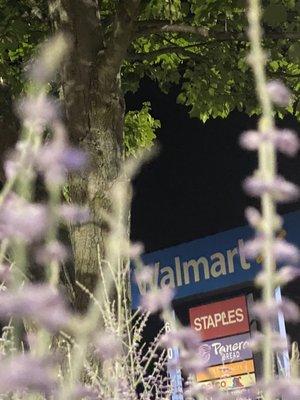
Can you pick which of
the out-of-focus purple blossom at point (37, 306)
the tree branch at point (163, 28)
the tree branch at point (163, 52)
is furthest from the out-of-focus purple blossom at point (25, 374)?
the tree branch at point (163, 52)

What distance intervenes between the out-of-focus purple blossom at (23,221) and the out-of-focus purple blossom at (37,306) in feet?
0.15

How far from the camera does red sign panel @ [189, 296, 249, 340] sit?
29.0 ft

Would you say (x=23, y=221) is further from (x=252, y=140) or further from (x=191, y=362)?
(x=191, y=362)

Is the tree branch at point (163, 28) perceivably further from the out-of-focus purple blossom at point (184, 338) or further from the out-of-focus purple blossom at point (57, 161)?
the out-of-focus purple blossom at point (57, 161)

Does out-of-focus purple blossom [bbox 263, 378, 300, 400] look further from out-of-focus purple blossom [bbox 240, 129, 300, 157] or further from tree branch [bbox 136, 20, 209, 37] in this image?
tree branch [bbox 136, 20, 209, 37]

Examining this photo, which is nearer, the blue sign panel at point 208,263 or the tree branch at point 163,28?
the tree branch at point 163,28

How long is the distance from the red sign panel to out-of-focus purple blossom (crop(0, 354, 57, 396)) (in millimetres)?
8176

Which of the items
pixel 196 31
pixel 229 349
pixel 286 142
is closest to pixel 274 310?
pixel 286 142

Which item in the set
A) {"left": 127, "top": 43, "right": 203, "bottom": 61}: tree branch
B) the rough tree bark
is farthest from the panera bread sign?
the rough tree bark

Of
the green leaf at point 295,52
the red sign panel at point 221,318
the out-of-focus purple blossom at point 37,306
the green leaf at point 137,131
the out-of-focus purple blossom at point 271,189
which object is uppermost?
the green leaf at point 137,131

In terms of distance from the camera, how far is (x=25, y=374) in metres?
0.68

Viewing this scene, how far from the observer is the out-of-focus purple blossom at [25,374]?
2.21ft

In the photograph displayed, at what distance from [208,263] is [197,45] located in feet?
13.9

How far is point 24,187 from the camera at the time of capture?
0.93 meters
